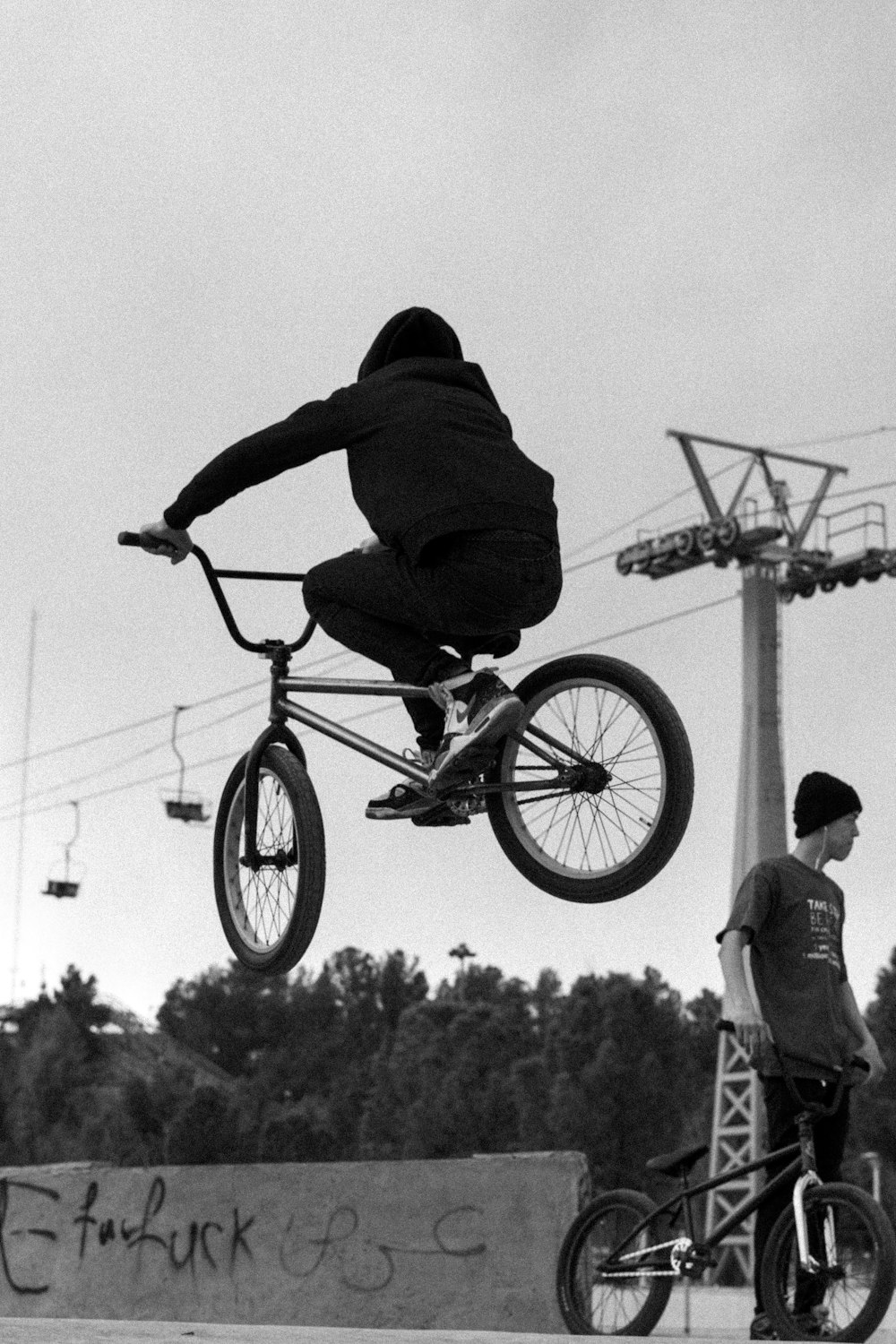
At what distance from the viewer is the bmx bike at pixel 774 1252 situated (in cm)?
840

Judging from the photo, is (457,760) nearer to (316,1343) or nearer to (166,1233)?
(316,1343)

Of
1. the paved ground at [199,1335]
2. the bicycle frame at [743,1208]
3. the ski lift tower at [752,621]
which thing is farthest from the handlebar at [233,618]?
the ski lift tower at [752,621]

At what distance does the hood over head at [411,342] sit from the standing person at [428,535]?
0.35 feet

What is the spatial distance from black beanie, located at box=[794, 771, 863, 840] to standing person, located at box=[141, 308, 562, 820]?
377cm

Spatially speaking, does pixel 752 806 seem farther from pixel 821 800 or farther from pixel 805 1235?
pixel 805 1235

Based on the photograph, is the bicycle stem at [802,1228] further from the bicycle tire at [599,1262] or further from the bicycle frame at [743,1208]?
the bicycle tire at [599,1262]

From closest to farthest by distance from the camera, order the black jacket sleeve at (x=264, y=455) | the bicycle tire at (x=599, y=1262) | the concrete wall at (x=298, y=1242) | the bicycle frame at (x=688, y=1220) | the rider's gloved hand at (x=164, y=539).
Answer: the black jacket sleeve at (x=264, y=455), the rider's gloved hand at (x=164, y=539), the bicycle frame at (x=688, y=1220), the bicycle tire at (x=599, y=1262), the concrete wall at (x=298, y=1242)

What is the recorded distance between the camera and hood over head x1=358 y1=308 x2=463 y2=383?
20.1 ft

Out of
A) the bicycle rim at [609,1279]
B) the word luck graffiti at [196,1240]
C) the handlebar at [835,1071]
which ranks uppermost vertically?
the handlebar at [835,1071]

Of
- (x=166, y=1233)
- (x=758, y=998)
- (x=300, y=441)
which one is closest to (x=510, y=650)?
(x=300, y=441)

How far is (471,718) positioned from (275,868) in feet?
3.00

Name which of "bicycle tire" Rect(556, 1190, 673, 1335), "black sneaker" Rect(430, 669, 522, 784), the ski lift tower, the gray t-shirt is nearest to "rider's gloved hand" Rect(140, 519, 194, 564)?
"black sneaker" Rect(430, 669, 522, 784)

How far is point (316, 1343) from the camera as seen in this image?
4.95 metres

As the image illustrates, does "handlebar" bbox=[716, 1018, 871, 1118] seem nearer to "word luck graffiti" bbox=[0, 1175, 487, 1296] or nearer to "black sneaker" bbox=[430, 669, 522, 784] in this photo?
"black sneaker" bbox=[430, 669, 522, 784]
